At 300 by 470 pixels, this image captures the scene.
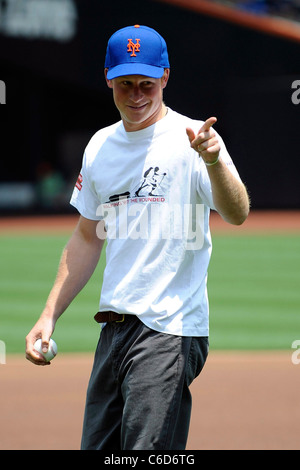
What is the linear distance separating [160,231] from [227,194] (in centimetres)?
39

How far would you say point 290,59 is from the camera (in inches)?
1011

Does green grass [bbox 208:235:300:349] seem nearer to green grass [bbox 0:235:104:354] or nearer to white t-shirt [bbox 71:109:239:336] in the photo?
green grass [bbox 0:235:104:354]

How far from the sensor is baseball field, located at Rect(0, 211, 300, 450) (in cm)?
609

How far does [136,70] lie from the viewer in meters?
3.48

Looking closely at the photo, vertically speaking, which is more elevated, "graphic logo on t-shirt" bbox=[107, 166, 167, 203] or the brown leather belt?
"graphic logo on t-shirt" bbox=[107, 166, 167, 203]

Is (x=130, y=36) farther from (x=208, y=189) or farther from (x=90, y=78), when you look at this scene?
(x=90, y=78)

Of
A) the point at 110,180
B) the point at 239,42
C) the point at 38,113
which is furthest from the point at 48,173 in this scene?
the point at 110,180

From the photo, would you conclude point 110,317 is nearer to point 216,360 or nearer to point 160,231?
point 160,231

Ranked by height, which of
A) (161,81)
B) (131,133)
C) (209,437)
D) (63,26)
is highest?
(63,26)

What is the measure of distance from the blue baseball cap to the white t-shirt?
256mm

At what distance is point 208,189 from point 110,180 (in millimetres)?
473

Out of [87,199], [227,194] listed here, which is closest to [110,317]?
[87,199]

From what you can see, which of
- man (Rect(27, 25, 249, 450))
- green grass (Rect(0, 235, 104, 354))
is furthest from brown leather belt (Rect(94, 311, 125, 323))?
green grass (Rect(0, 235, 104, 354))
